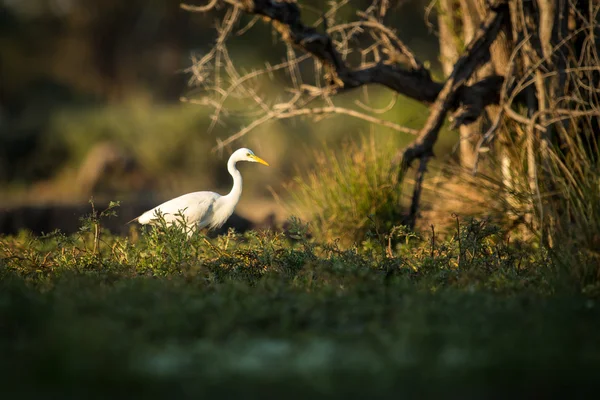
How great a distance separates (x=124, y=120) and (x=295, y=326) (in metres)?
15.9

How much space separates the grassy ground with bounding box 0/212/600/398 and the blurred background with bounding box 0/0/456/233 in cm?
235

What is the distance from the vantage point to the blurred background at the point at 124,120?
13.8 meters

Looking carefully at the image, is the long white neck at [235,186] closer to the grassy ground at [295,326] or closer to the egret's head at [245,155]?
the egret's head at [245,155]

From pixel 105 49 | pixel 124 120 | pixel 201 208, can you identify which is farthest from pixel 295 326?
pixel 105 49

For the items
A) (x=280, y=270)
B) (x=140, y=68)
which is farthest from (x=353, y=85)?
(x=140, y=68)

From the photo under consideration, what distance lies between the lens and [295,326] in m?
4.77

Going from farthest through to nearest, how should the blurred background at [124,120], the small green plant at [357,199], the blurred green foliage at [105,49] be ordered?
the blurred green foliage at [105,49]
the blurred background at [124,120]
the small green plant at [357,199]

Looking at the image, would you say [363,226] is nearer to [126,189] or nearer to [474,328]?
[474,328]

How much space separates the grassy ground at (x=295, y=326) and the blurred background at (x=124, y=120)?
2.35 meters

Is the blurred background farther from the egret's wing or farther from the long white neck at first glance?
the egret's wing

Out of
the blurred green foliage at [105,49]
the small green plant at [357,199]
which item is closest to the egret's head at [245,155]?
the small green plant at [357,199]

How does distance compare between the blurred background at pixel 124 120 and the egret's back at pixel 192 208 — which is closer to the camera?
the egret's back at pixel 192 208

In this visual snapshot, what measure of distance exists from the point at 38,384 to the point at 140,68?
1096 inches

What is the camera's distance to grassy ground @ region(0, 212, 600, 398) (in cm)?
381
